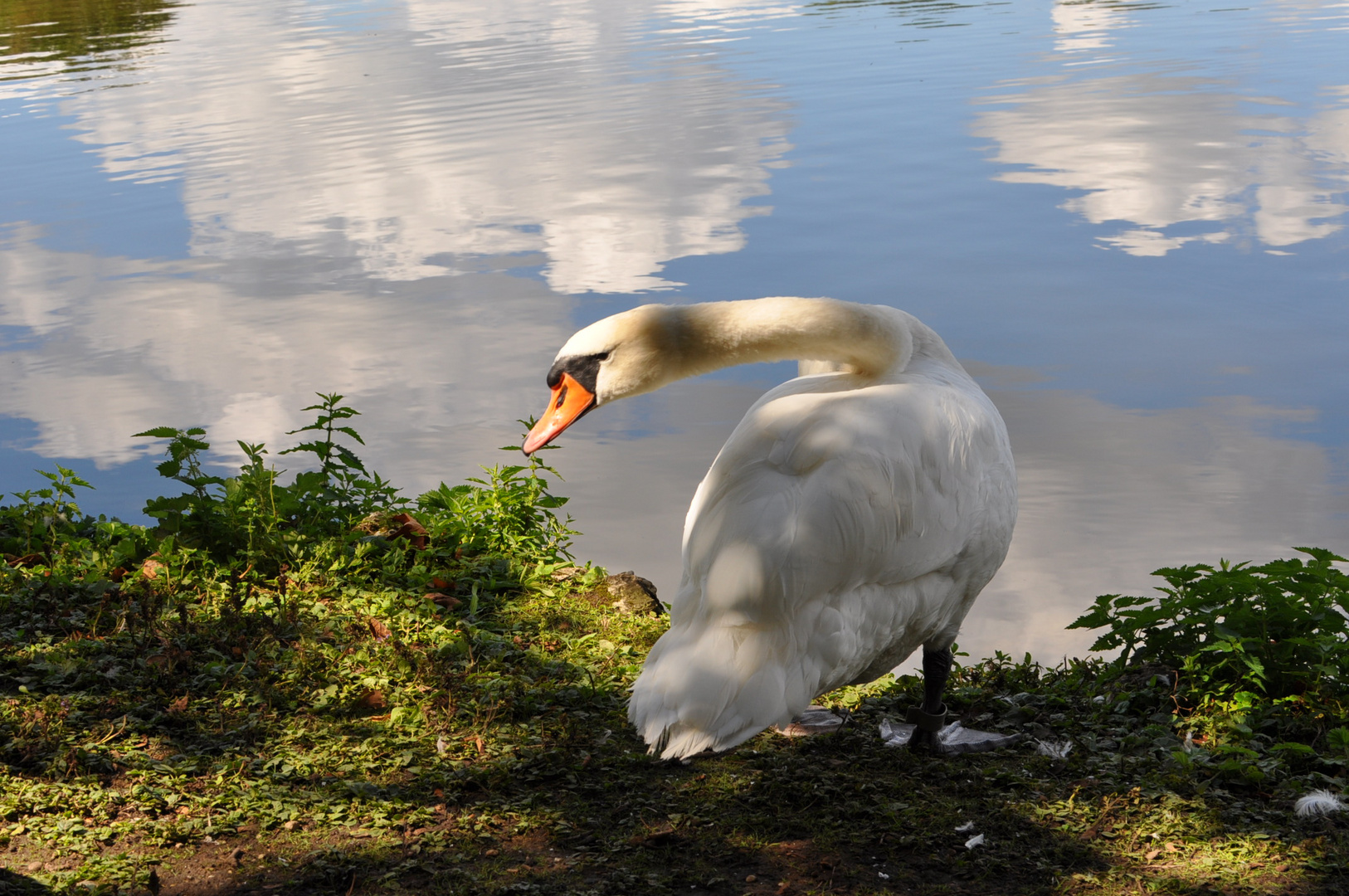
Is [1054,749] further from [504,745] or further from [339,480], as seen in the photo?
[339,480]

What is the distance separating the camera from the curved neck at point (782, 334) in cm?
390

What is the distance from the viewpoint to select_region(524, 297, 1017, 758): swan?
3084 millimetres

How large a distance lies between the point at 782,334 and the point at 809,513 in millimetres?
960

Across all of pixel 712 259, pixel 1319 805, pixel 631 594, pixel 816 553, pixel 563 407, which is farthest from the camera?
pixel 712 259

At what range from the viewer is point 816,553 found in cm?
313

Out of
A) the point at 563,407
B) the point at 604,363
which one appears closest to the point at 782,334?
the point at 604,363

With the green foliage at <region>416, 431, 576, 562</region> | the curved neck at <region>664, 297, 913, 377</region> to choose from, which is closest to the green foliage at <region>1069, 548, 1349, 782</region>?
the curved neck at <region>664, 297, 913, 377</region>

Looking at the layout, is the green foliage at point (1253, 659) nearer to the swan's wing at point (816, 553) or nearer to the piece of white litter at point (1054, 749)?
the piece of white litter at point (1054, 749)

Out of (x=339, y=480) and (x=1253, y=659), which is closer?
(x=1253, y=659)

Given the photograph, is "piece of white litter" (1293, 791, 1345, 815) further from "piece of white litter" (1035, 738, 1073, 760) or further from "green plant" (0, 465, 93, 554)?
"green plant" (0, 465, 93, 554)

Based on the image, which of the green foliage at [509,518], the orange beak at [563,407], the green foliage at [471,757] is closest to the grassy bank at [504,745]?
the green foliage at [471,757]

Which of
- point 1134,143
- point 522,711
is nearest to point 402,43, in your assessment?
point 1134,143

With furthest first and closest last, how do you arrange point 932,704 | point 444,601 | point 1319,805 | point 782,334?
point 444,601, point 932,704, point 782,334, point 1319,805

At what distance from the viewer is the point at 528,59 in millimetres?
21375
